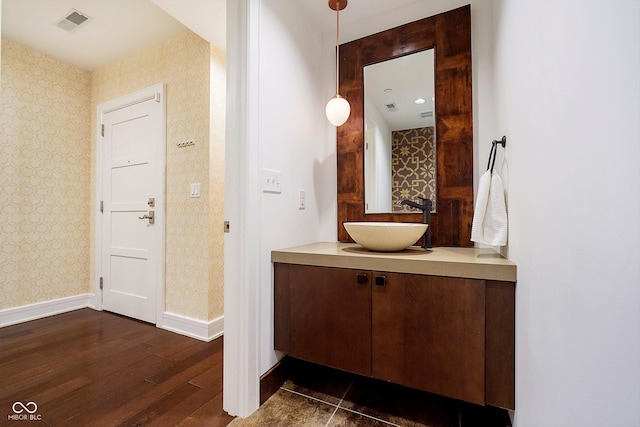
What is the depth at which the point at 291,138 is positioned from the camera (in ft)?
5.30

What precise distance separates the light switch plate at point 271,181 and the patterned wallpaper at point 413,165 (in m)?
0.76

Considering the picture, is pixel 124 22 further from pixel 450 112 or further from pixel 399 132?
pixel 450 112

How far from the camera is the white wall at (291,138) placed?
1.40 meters

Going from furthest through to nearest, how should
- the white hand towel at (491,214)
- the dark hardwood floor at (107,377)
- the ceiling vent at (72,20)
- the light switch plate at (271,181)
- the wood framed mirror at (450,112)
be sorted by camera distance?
the ceiling vent at (72,20) < the wood framed mirror at (450,112) < the light switch plate at (271,181) < the dark hardwood floor at (107,377) < the white hand towel at (491,214)

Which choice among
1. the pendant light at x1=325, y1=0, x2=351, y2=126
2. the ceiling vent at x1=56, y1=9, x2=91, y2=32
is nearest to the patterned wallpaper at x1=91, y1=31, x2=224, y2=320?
the ceiling vent at x1=56, y1=9, x2=91, y2=32

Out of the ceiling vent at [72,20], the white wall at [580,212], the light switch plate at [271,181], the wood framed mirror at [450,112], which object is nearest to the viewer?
the white wall at [580,212]

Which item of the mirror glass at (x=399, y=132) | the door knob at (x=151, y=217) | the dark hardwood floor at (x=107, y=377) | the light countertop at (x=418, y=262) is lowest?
the dark hardwood floor at (x=107, y=377)

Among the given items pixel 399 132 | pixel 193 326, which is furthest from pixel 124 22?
pixel 193 326

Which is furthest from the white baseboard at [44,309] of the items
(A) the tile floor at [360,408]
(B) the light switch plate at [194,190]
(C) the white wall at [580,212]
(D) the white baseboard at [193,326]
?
(C) the white wall at [580,212]

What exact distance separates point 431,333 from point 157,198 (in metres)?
2.36

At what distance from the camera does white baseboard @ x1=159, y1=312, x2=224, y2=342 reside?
2104mm

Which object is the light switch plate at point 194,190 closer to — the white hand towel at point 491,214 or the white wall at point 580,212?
the white hand towel at point 491,214

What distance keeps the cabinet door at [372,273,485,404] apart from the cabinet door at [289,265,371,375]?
57 mm

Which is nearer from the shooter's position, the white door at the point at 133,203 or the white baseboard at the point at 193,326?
the white baseboard at the point at 193,326
